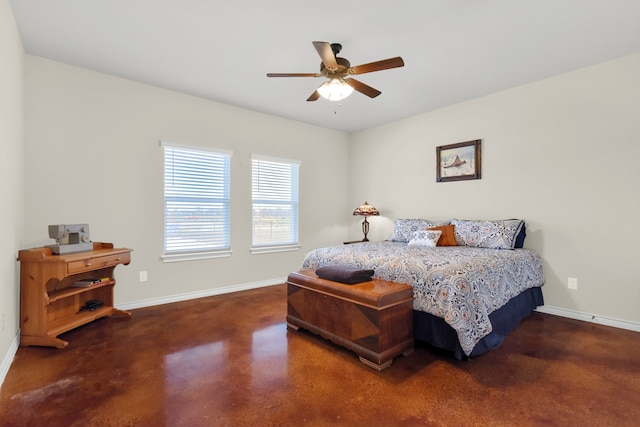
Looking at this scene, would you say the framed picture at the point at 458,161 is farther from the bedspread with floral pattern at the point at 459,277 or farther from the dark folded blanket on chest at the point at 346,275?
the dark folded blanket on chest at the point at 346,275

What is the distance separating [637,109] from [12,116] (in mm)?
5347

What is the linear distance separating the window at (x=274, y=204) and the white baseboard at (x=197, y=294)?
19.3 inches

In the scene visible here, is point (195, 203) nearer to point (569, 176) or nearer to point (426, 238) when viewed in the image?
point (426, 238)

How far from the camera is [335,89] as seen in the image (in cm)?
264

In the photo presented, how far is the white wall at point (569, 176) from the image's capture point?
2.96 meters

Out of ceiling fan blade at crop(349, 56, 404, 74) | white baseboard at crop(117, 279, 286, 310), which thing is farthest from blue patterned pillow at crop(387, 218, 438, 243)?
ceiling fan blade at crop(349, 56, 404, 74)

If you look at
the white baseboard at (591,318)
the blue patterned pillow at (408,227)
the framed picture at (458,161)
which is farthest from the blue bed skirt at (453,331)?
the framed picture at (458,161)

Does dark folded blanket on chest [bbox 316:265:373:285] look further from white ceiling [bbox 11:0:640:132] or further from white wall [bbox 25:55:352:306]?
white wall [bbox 25:55:352:306]

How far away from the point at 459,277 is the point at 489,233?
1541 mm

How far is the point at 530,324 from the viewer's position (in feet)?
10.2

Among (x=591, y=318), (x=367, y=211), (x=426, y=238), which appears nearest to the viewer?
(x=591, y=318)

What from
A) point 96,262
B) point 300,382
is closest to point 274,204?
point 96,262

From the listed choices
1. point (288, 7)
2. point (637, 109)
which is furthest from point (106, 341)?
point (637, 109)

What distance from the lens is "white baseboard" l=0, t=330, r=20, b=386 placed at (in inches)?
79.8
